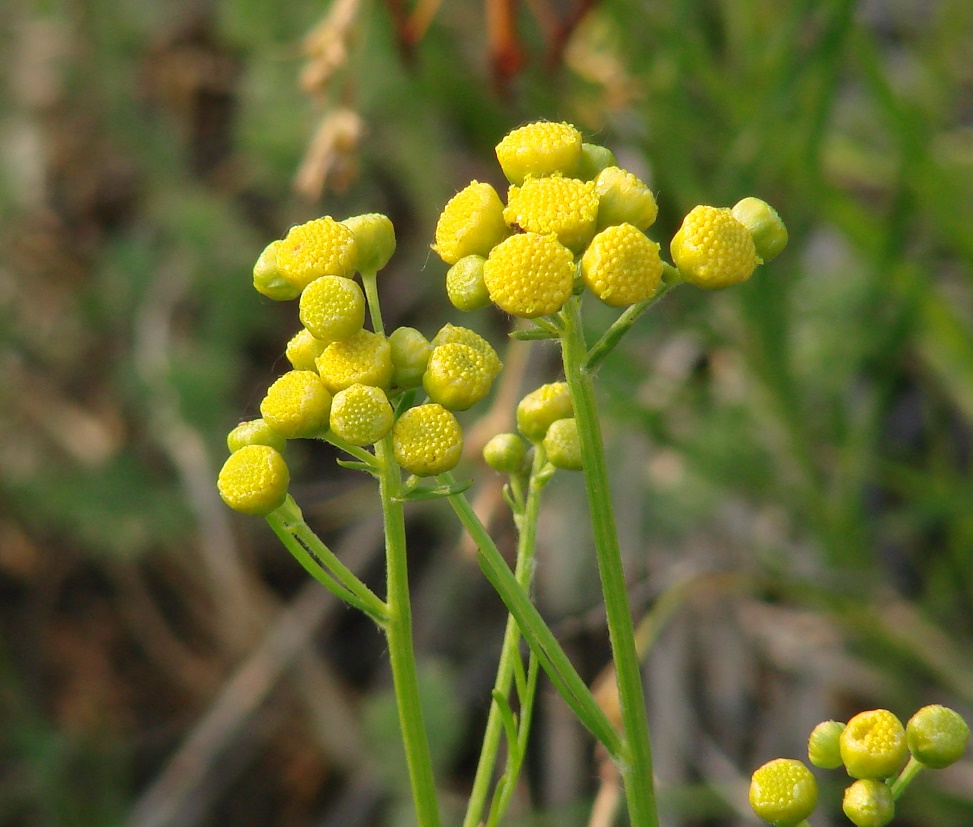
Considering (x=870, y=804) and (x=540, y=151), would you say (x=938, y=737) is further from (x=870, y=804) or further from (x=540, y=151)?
(x=540, y=151)

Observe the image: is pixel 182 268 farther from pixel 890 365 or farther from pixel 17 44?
pixel 890 365

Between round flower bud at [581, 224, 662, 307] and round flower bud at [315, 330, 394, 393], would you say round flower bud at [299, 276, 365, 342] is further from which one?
round flower bud at [581, 224, 662, 307]

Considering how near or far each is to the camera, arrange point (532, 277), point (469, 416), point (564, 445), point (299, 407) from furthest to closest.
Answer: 1. point (469, 416)
2. point (564, 445)
3. point (299, 407)
4. point (532, 277)

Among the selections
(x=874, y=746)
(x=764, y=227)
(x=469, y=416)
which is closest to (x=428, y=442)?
(x=764, y=227)

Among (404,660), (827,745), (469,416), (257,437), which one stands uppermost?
(257,437)

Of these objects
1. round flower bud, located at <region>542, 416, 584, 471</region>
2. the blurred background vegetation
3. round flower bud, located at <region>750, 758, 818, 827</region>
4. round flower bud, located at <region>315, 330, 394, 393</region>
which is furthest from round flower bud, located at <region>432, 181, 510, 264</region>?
the blurred background vegetation

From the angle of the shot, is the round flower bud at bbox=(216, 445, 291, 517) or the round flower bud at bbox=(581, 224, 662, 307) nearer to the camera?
the round flower bud at bbox=(581, 224, 662, 307)

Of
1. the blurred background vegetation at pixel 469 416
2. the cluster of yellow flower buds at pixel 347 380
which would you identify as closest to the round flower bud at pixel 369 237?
the cluster of yellow flower buds at pixel 347 380
